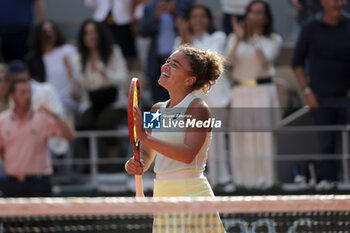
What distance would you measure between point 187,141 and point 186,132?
55mm

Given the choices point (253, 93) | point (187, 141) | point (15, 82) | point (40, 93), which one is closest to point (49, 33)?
point (40, 93)

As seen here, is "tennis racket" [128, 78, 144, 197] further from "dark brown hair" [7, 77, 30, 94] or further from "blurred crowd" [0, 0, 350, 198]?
"dark brown hair" [7, 77, 30, 94]

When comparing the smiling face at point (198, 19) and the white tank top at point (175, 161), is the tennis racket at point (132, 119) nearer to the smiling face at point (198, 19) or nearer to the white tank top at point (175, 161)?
the white tank top at point (175, 161)

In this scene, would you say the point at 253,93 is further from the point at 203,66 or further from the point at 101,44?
the point at 203,66

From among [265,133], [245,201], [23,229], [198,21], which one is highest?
[198,21]

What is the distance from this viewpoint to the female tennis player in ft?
14.6

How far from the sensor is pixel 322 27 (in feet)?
26.6

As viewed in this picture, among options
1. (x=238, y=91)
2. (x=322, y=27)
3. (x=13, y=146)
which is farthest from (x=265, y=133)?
(x=13, y=146)

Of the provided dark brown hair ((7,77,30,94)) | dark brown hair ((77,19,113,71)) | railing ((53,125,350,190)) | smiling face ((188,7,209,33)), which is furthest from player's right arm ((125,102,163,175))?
dark brown hair ((77,19,113,71))

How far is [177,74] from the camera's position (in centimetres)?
455

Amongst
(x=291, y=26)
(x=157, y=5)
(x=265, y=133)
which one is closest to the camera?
(x=265, y=133)

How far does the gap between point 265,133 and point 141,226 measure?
76.8 inches

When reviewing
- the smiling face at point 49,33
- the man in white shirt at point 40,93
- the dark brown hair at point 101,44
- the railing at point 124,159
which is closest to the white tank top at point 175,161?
the railing at point 124,159

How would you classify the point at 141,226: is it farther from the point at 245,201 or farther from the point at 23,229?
the point at 245,201
